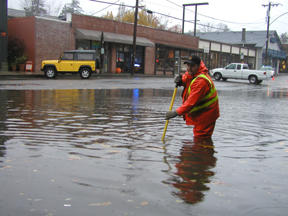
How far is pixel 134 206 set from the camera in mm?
3146

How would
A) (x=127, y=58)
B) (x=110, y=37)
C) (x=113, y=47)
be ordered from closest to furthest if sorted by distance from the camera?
(x=110, y=37)
(x=113, y=47)
(x=127, y=58)

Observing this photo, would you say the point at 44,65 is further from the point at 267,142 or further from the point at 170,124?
the point at 267,142

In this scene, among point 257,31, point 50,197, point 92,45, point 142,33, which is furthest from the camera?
point 257,31

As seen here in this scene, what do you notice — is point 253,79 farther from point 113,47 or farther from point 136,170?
point 136,170

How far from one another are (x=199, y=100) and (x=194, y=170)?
1540 millimetres

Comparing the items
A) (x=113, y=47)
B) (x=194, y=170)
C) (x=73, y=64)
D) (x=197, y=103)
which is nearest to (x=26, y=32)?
(x=73, y=64)

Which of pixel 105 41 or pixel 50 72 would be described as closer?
pixel 50 72

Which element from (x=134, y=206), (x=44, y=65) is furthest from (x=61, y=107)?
(x=44, y=65)

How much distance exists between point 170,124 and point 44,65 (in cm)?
1966

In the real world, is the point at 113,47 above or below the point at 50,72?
above

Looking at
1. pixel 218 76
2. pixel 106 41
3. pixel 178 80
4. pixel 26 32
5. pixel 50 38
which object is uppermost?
pixel 26 32

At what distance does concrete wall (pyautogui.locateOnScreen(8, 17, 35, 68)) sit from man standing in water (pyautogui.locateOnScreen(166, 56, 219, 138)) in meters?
26.4

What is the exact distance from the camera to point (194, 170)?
169 inches

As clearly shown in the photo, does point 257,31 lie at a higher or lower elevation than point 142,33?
higher
